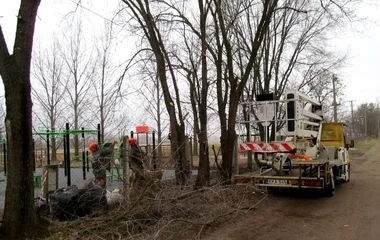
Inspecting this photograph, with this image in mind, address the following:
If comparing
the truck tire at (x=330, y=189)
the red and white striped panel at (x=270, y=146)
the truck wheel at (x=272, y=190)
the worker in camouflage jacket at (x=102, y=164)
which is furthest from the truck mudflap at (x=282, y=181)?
the worker in camouflage jacket at (x=102, y=164)

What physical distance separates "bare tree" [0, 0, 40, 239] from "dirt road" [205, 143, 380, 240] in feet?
9.84

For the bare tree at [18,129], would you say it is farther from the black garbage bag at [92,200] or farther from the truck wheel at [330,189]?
the truck wheel at [330,189]

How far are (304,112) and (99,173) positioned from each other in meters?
6.39

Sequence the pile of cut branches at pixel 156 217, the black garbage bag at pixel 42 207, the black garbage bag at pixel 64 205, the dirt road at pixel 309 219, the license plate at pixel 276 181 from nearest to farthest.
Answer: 1. the pile of cut branches at pixel 156 217
2. the dirt road at pixel 309 219
3. the black garbage bag at pixel 64 205
4. the black garbage bag at pixel 42 207
5. the license plate at pixel 276 181

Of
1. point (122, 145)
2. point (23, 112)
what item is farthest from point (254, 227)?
point (23, 112)

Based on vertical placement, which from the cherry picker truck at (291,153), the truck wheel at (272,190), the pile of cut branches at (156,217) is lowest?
the truck wheel at (272,190)

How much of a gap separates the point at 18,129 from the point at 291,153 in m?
7.54

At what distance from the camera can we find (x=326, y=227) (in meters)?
7.68

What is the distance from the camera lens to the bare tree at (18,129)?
242 inches

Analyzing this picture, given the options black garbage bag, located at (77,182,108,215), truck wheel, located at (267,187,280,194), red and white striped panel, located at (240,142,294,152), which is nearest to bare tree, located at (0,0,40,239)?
black garbage bag, located at (77,182,108,215)

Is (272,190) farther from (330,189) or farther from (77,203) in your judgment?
(77,203)

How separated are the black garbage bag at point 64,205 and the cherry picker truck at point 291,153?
15.6 feet

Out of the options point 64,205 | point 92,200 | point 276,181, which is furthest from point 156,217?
point 276,181

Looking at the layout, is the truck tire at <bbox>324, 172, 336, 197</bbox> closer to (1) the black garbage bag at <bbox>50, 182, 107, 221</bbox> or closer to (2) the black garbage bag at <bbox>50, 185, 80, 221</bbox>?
(1) the black garbage bag at <bbox>50, 182, 107, 221</bbox>
